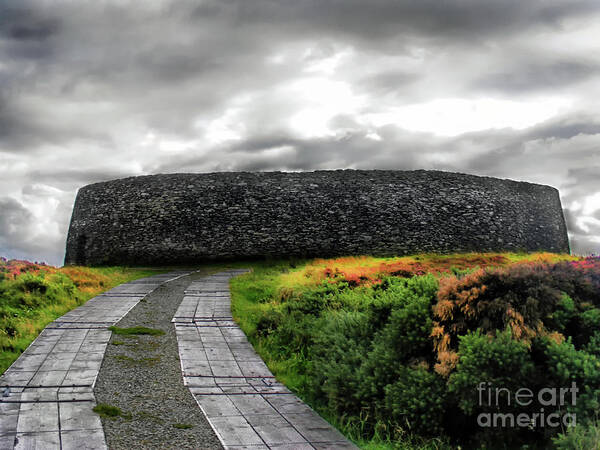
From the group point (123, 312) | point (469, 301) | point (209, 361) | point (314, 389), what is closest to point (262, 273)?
point (123, 312)

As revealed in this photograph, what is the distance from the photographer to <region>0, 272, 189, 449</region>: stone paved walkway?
5.01m

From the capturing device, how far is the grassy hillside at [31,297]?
859cm

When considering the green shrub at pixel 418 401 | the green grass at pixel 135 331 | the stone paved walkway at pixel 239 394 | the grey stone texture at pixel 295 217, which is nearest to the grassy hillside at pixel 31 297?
the green grass at pixel 135 331

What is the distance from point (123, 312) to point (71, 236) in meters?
20.8

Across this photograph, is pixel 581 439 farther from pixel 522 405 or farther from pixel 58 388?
pixel 58 388

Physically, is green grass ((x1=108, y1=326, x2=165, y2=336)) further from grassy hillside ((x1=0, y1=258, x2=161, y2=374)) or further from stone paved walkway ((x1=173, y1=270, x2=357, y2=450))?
grassy hillside ((x1=0, y1=258, x2=161, y2=374))

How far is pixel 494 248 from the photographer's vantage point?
26.0 meters

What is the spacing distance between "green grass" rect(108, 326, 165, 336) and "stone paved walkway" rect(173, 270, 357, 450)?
39cm

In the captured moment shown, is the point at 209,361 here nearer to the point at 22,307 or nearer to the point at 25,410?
the point at 25,410

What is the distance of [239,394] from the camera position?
6480 millimetres

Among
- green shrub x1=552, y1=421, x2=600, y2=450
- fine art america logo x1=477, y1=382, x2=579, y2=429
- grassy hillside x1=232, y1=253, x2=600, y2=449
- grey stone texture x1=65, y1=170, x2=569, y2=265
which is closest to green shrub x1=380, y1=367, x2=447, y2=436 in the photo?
grassy hillside x1=232, y1=253, x2=600, y2=449

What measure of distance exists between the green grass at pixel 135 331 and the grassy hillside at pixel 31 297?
1.33 metres

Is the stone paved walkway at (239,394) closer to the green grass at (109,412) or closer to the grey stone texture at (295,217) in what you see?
Answer: the green grass at (109,412)

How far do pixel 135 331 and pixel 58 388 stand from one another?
9.04 ft
